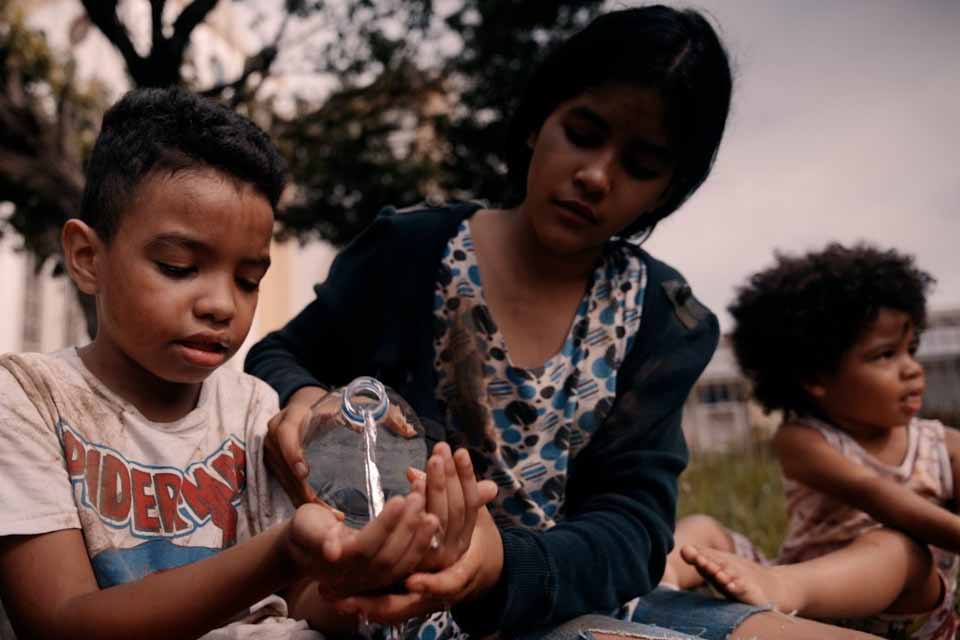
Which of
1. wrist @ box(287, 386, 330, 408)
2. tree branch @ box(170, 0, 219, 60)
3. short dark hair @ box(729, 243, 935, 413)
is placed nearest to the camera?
wrist @ box(287, 386, 330, 408)

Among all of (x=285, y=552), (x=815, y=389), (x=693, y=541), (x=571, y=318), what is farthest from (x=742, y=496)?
(x=285, y=552)

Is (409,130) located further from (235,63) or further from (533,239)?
(235,63)

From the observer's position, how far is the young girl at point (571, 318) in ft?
5.65

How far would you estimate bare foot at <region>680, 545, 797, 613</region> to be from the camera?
178 cm

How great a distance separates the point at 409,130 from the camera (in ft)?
22.1

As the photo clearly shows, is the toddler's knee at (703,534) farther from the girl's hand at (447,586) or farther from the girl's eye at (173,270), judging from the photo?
the girl's eye at (173,270)

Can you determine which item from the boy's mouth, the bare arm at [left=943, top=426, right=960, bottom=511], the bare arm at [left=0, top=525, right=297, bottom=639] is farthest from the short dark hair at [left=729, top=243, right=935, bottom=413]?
the bare arm at [left=0, top=525, right=297, bottom=639]

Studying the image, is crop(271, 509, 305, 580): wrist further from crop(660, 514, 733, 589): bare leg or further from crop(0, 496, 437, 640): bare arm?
crop(660, 514, 733, 589): bare leg

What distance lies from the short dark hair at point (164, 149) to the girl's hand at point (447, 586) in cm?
70

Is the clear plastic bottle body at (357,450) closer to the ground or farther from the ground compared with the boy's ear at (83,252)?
closer to the ground

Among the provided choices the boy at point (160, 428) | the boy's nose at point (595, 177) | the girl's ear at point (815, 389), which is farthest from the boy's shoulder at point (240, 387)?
the girl's ear at point (815, 389)

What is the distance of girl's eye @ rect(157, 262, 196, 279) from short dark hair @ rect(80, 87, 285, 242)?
0.38ft

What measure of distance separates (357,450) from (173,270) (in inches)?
16.4

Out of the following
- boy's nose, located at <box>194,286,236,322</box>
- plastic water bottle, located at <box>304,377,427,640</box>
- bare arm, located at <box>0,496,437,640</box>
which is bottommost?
bare arm, located at <box>0,496,437,640</box>
